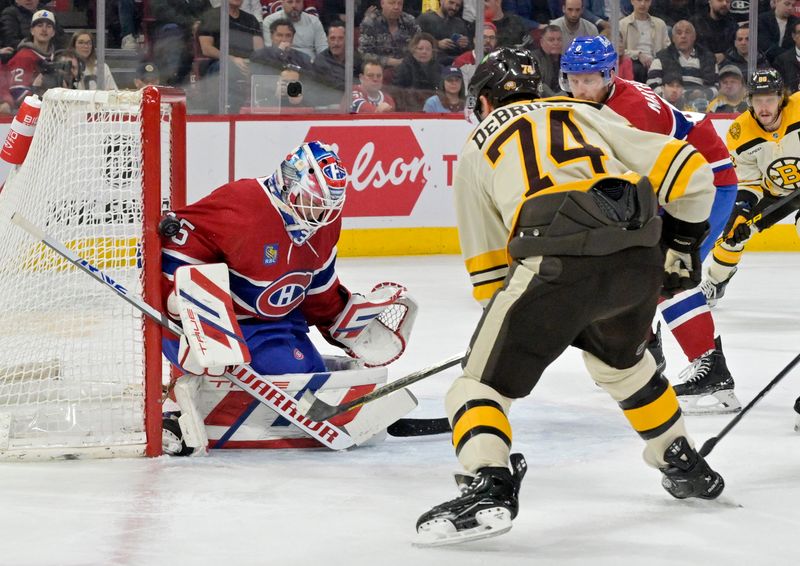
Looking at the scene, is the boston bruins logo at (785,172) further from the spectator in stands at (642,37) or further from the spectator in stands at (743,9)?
the spectator in stands at (743,9)

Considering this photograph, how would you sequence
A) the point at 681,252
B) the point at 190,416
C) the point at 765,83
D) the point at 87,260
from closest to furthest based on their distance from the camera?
the point at 681,252 < the point at 190,416 < the point at 87,260 < the point at 765,83

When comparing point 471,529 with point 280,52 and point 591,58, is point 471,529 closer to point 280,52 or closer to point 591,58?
point 591,58

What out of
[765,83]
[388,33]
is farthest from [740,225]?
[388,33]

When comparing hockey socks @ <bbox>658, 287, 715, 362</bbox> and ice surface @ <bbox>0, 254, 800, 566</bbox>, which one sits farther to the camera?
hockey socks @ <bbox>658, 287, 715, 362</bbox>

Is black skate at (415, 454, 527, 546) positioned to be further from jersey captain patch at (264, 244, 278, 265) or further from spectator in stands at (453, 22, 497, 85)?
spectator in stands at (453, 22, 497, 85)

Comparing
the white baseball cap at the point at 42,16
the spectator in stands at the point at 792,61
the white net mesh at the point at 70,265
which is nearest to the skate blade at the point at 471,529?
the white net mesh at the point at 70,265

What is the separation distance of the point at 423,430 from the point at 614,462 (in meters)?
0.55

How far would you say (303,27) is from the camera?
7332 millimetres

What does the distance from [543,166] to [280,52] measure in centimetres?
498

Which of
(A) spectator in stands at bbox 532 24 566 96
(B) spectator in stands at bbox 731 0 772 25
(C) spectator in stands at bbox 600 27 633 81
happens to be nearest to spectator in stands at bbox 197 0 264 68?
(A) spectator in stands at bbox 532 24 566 96

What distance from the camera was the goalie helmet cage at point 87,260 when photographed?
129 inches

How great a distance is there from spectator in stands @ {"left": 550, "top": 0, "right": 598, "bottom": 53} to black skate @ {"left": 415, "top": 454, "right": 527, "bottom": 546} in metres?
5.78

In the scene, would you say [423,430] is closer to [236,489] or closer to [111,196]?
[236,489]

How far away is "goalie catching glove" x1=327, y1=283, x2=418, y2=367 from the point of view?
3.67 metres
